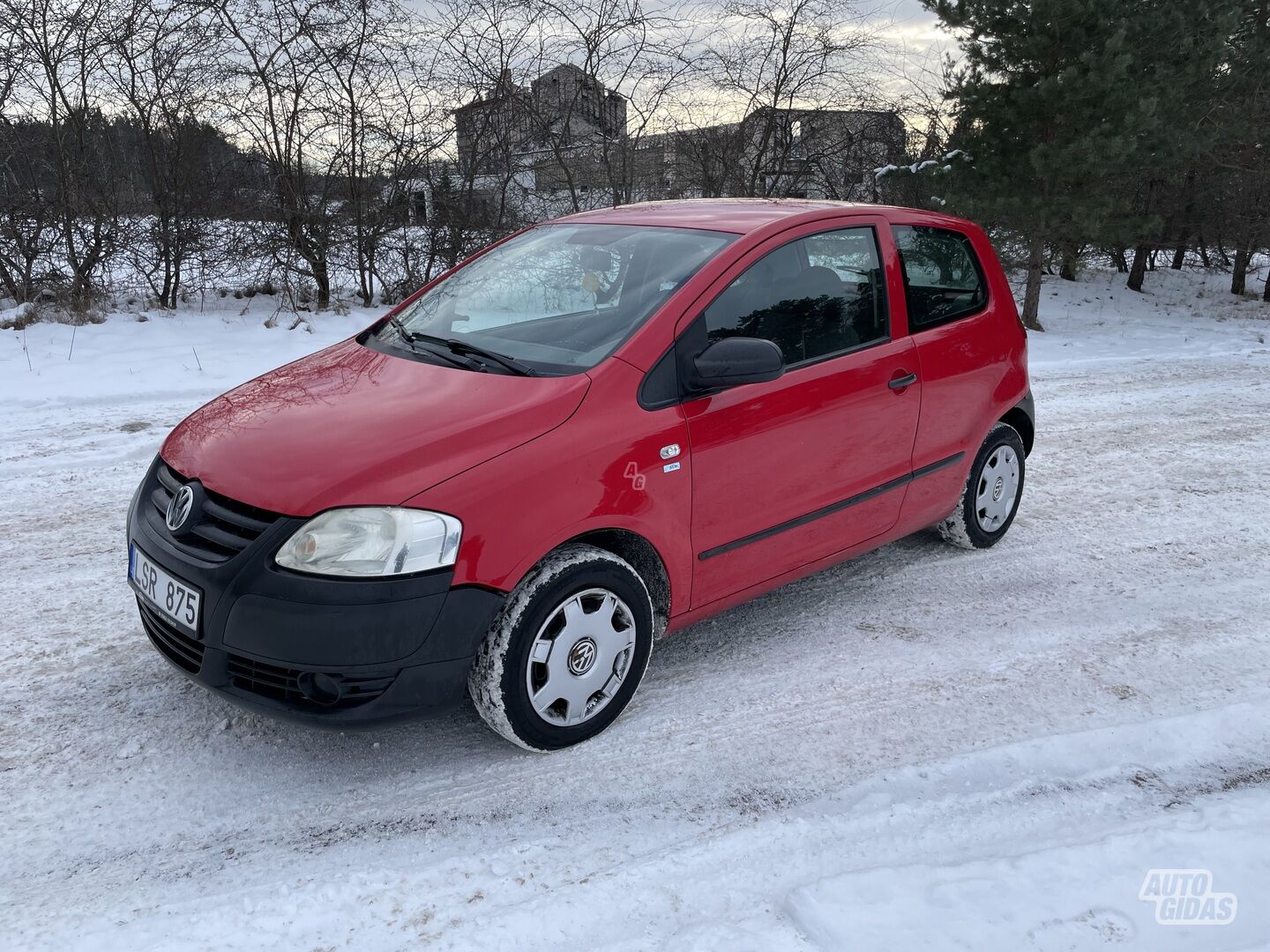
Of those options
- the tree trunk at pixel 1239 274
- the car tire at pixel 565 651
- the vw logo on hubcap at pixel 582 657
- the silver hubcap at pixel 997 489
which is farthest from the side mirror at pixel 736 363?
the tree trunk at pixel 1239 274

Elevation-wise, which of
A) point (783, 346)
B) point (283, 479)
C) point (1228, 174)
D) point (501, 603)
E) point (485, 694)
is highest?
point (1228, 174)

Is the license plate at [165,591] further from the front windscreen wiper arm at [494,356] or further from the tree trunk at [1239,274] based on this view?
the tree trunk at [1239,274]

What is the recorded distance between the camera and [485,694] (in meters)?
2.79

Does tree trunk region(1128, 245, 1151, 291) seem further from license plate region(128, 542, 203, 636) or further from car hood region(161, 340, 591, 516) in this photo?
license plate region(128, 542, 203, 636)

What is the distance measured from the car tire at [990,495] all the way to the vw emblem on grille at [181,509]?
3342 mm

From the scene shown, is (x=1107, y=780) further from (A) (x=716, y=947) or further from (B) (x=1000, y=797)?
(A) (x=716, y=947)

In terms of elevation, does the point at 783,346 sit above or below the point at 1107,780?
above

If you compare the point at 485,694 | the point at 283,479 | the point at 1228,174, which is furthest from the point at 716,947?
the point at 1228,174

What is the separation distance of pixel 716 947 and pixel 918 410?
2454 mm

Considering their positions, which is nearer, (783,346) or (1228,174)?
(783,346)

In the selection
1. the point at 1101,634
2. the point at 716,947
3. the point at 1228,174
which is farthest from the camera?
the point at 1228,174

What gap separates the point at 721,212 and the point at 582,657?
194 centimetres

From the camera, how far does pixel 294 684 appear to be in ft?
8.63

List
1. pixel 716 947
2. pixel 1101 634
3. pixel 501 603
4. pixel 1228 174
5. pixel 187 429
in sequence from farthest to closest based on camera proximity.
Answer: pixel 1228 174 → pixel 1101 634 → pixel 187 429 → pixel 501 603 → pixel 716 947
